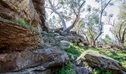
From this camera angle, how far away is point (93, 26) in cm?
2919

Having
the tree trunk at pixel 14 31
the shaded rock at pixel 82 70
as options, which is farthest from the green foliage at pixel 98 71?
the tree trunk at pixel 14 31

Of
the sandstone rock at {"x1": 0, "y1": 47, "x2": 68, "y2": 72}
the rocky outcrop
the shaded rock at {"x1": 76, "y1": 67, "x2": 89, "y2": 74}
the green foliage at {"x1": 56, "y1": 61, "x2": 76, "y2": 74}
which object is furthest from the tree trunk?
the rocky outcrop

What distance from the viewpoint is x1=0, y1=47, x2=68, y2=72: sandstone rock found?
18.2 feet

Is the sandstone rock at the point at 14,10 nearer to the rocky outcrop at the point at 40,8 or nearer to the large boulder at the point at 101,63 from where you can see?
the large boulder at the point at 101,63

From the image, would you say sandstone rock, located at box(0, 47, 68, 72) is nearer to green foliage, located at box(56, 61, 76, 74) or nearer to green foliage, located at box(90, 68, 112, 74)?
green foliage, located at box(56, 61, 76, 74)

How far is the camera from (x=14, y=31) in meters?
5.40

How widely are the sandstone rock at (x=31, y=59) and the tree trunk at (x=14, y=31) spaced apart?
301 mm

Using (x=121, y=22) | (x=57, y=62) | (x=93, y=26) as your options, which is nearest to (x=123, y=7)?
Result: (x=121, y=22)

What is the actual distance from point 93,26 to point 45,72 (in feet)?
78.3

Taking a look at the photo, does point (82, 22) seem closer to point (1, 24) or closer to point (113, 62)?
point (113, 62)

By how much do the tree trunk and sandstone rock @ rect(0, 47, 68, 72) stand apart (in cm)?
30

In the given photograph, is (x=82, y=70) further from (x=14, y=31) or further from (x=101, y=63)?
(x=14, y=31)

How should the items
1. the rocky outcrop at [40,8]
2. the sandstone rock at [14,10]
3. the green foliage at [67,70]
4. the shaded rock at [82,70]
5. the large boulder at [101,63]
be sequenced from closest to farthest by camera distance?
the sandstone rock at [14,10] < the green foliage at [67,70] < the shaded rock at [82,70] < the large boulder at [101,63] < the rocky outcrop at [40,8]

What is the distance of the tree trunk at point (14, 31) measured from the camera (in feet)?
17.2
